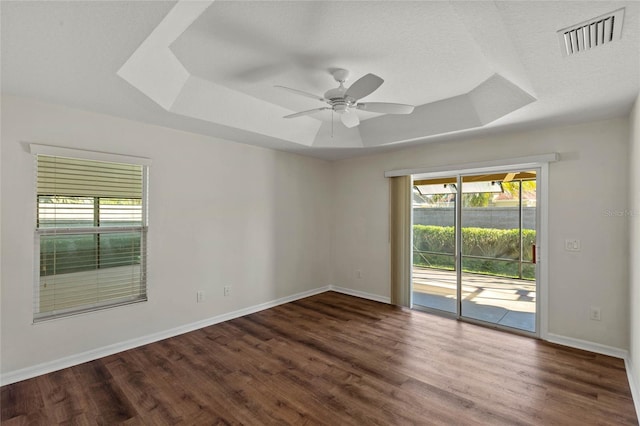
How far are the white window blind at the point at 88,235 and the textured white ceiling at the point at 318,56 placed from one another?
0.62 metres

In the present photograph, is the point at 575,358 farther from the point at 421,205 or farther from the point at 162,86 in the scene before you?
the point at 162,86

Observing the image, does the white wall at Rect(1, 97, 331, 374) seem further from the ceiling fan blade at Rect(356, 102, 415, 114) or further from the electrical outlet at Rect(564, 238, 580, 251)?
the electrical outlet at Rect(564, 238, 580, 251)

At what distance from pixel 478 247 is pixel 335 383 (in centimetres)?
259

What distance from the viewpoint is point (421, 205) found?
4.54 m

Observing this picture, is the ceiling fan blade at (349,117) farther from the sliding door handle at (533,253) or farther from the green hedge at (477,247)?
the sliding door handle at (533,253)

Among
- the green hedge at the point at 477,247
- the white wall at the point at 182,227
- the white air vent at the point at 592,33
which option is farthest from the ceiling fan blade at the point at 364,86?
the green hedge at the point at 477,247

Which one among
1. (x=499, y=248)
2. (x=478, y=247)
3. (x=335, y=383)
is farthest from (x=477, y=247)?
(x=335, y=383)

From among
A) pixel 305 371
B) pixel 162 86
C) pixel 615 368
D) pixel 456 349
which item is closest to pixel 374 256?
pixel 456 349

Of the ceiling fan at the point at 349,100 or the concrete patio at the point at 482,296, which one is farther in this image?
the concrete patio at the point at 482,296

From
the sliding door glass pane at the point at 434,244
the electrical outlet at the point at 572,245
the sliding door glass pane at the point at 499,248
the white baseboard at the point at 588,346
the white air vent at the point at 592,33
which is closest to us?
the white air vent at the point at 592,33

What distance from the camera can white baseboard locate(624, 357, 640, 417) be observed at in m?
2.21

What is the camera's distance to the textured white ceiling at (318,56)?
1.58m

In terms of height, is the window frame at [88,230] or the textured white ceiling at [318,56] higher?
the textured white ceiling at [318,56]

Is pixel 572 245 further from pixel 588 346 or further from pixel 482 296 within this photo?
pixel 482 296
